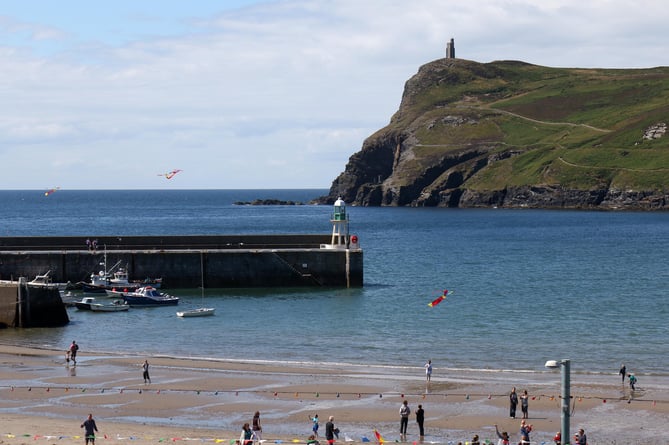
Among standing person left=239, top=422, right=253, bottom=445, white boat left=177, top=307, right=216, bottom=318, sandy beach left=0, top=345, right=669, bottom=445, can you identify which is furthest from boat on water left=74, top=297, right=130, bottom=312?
standing person left=239, top=422, right=253, bottom=445

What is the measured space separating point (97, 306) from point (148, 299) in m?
3.64

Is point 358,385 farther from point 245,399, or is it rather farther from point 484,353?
point 484,353

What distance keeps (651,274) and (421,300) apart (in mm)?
28637

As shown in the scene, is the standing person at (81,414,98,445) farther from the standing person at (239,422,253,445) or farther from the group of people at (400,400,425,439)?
the group of people at (400,400,425,439)

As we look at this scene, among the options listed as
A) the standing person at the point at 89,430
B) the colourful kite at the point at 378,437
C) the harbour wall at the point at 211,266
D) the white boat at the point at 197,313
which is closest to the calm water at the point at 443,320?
the white boat at the point at 197,313

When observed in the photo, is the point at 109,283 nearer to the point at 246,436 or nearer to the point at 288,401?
the point at 288,401

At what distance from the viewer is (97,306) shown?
6806 centimetres

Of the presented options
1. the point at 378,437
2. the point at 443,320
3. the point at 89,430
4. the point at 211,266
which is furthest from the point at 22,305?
the point at 378,437

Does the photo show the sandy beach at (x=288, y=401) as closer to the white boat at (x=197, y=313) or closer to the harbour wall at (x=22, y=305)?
the harbour wall at (x=22, y=305)

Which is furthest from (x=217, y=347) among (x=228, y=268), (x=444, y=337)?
(x=228, y=268)

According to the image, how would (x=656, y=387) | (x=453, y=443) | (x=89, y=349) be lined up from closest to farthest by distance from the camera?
(x=453, y=443) → (x=656, y=387) → (x=89, y=349)

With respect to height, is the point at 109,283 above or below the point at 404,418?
above

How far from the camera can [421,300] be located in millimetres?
75125

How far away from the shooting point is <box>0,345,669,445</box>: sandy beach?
113 ft
